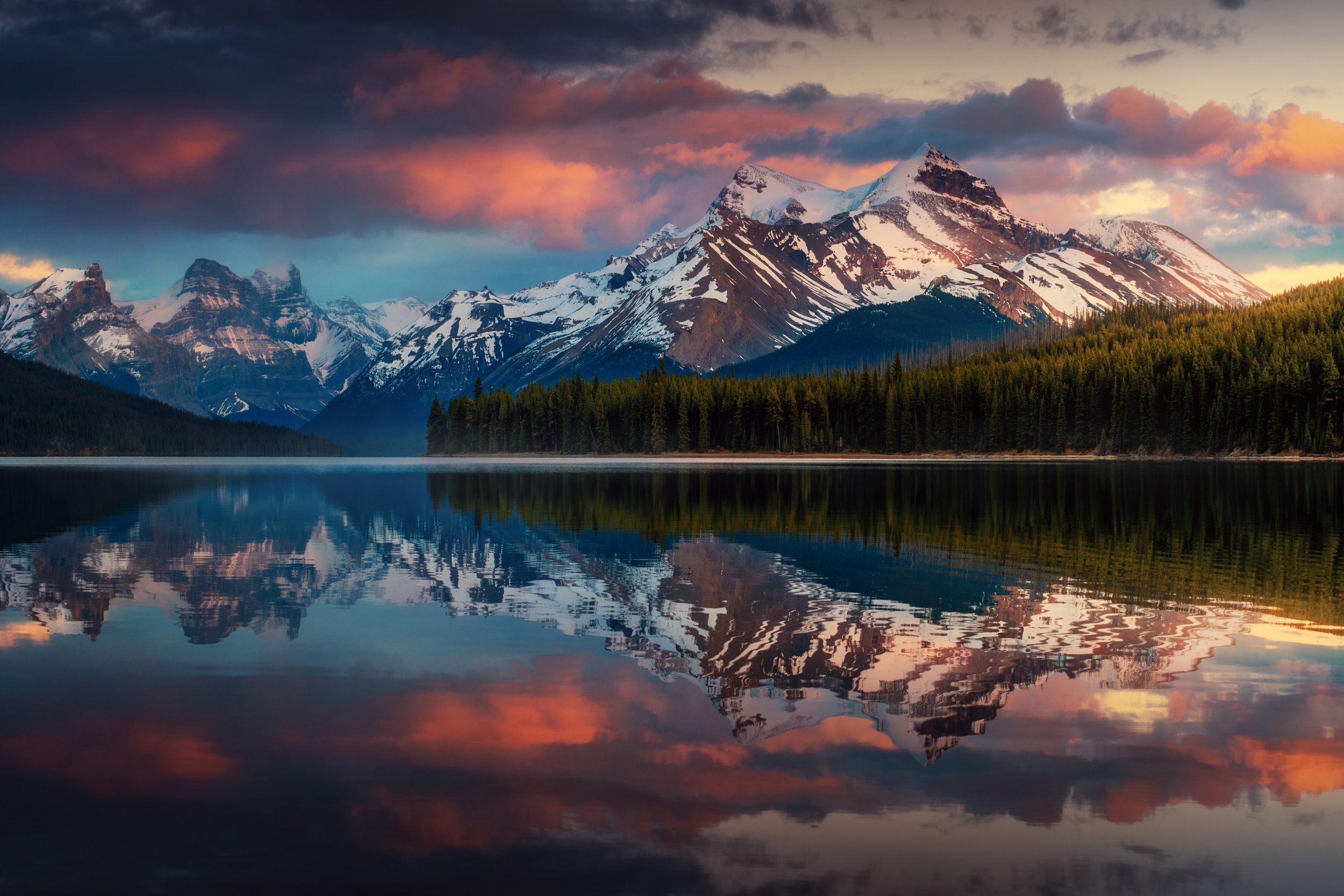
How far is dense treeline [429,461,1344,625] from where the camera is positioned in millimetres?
33594

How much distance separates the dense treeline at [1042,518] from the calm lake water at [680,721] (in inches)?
20.3

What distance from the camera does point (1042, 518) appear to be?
55.5 meters

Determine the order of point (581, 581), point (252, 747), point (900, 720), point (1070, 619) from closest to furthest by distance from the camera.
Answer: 1. point (252, 747)
2. point (900, 720)
3. point (1070, 619)
4. point (581, 581)

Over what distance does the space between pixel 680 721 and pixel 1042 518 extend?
42.8 meters

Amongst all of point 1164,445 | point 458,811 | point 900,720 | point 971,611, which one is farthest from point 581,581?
point 1164,445

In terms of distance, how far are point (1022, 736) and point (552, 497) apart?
212 ft

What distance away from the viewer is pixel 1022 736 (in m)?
16.4

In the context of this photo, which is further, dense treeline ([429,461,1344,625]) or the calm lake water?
dense treeline ([429,461,1344,625])

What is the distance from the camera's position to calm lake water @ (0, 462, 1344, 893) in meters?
12.1

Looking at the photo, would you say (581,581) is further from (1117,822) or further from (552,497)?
(552,497)

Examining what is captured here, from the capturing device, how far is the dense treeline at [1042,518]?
1323 inches

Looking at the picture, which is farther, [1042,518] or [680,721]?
[1042,518]

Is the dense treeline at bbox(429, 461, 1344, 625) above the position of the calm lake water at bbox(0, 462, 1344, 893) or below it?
below

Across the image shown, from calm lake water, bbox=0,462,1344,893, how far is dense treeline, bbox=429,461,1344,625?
517 millimetres
